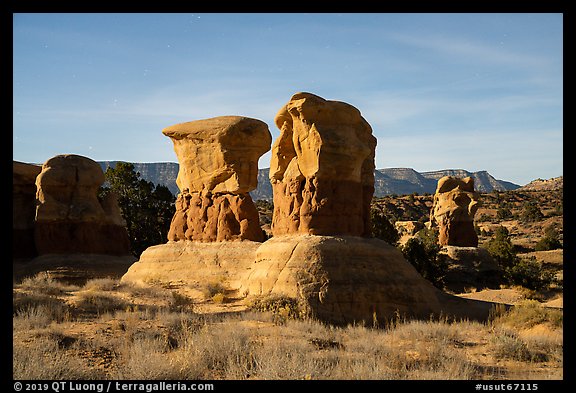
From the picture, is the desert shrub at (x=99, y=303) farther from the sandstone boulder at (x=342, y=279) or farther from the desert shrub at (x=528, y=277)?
the desert shrub at (x=528, y=277)

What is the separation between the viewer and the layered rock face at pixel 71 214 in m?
32.5

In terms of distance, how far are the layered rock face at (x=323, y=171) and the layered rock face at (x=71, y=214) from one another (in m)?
17.3

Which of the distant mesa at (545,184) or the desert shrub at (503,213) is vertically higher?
the distant mesa at (545,184)

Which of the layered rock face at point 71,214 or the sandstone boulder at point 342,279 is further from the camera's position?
the layered rock face at point 71,214

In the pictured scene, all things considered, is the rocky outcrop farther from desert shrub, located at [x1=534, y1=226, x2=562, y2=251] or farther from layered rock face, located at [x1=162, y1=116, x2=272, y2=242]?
desert shrub, located at [x1=534, y1=226, x2=562, y2=251]

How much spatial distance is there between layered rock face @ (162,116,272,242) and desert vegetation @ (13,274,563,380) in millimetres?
6810

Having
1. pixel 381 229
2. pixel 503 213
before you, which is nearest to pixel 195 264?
pixel 381 229

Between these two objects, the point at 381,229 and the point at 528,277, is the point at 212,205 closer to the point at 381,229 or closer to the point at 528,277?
the point at 381,229

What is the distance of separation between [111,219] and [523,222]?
157ft

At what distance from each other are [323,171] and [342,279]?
11.3ft

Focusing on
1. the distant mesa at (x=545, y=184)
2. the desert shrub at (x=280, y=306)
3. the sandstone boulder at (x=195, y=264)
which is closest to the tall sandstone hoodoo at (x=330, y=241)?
the desert shrub at (x=280, y=306)

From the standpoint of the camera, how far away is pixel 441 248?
38.5 m

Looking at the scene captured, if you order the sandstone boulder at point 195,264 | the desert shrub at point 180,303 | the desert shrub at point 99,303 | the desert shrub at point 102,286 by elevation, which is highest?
the sandstone boulder at point 195,264
